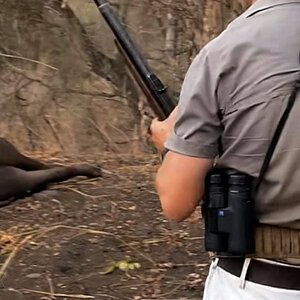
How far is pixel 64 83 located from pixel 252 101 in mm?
7140

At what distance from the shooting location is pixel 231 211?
6.46ft

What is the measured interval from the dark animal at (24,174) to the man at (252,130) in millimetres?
3838

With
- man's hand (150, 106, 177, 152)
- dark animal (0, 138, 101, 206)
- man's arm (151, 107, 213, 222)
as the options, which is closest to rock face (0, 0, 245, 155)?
dark animal (0, 138, 101, 206)

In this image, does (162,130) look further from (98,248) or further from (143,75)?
(98,248)

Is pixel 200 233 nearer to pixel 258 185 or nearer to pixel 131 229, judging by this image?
pixel 131 229

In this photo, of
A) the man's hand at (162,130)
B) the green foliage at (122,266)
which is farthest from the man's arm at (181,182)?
the green foliage at (122,266)

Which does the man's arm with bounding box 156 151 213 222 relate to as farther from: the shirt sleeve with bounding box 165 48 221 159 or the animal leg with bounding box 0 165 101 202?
the animal leg with bounding box 0 165 101 202

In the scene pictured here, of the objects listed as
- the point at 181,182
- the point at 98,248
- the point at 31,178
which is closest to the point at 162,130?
the point at 181,182

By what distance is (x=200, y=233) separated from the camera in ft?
16.2

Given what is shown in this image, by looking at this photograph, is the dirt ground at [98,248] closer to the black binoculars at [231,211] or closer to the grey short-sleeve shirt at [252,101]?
the black binoculars at [231,211]

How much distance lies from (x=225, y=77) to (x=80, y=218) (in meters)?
3.37

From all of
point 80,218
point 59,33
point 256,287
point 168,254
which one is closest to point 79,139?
point 59,33

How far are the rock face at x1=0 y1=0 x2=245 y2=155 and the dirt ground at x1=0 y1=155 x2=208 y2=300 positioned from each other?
2.95m

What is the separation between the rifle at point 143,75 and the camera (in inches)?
107
